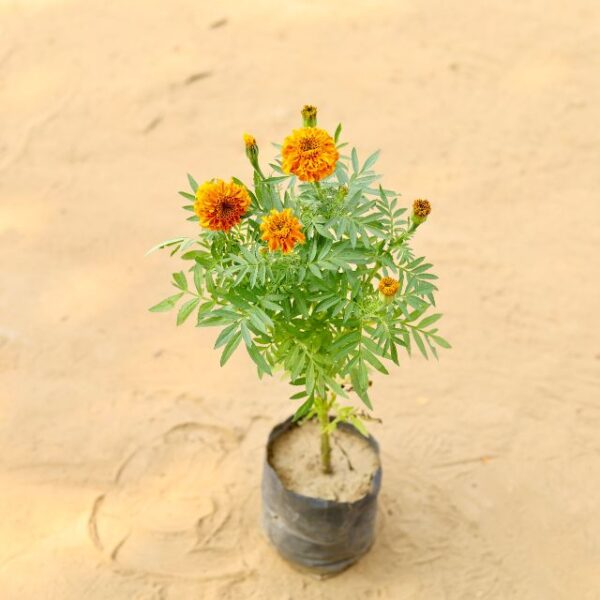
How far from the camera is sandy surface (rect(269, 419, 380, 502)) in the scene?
3.42 m

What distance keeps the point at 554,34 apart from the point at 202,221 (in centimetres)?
494

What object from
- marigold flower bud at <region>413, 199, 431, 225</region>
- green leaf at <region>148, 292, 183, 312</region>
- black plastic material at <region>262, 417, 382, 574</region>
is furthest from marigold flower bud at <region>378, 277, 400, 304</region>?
black plastic material at <region>262, 417, 382, 574</region>

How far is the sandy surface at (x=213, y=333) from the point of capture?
365 centimetres

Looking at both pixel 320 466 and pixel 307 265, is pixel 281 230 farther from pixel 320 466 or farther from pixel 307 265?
pixel 320 466

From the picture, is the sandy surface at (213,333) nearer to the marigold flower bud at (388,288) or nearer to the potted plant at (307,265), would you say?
the potted plant at (307,265)

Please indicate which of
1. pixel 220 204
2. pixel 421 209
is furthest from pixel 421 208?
pixel 220 204

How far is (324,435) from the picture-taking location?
333 cm

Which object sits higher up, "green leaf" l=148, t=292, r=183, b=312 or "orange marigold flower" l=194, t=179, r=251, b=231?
"orange marigold flower" l=194, t=179, r=251, b=231

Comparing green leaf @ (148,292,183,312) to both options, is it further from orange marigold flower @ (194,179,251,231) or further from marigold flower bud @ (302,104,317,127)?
marigold flower bud @ (302,104,317,127)

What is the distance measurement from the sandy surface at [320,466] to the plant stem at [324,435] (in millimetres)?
44

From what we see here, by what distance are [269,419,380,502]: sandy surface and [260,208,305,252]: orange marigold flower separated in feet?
4.10

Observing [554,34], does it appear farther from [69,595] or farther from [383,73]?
[69,595]

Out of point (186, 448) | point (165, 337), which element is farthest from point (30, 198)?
point (186, 448)

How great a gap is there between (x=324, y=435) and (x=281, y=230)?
1.12 metres
